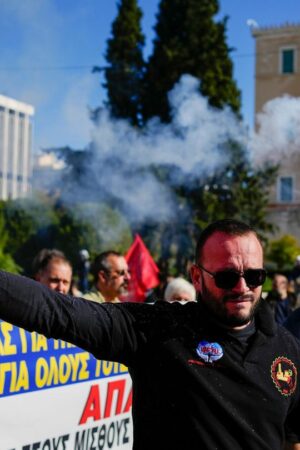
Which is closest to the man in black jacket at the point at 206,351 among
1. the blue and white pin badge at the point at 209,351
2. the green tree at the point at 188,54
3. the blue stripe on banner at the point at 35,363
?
the blue and white pin badge at the point at 209,351

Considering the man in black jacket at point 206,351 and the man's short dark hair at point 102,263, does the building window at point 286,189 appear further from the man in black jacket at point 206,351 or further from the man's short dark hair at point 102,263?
the man in black jacket at point 206,351

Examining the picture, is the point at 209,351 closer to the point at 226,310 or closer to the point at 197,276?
the point at 226,310

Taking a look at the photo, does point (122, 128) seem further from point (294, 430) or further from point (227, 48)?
point (294, 430)

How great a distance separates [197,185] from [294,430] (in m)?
23.6

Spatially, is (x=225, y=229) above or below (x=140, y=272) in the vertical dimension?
above

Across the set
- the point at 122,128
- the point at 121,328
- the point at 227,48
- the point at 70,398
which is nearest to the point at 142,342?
the point at 121,328

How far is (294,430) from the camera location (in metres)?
2.18

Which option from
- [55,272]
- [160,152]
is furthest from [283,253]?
[55,272]

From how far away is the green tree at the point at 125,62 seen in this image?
98.2ft

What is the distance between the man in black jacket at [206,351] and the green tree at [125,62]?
90.8ft

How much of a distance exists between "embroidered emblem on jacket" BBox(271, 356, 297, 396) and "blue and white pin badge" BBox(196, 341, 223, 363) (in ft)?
0.61

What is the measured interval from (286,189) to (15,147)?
5622 cm

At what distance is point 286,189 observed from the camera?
131ft

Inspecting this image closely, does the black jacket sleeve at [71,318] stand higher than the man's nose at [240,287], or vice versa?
the man's nose at [240,287]
